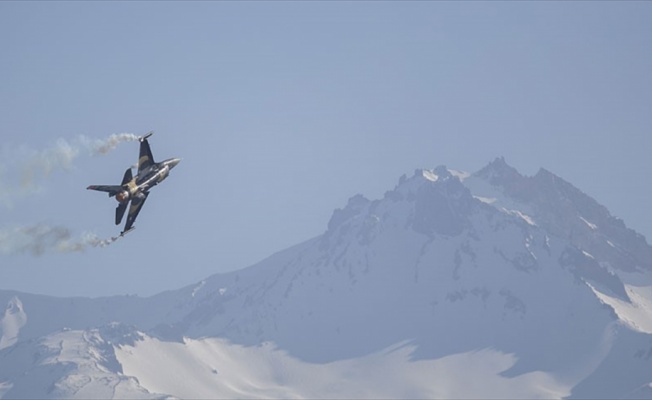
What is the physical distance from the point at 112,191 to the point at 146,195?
23.3ft

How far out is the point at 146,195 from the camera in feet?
656

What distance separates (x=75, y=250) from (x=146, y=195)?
16.1 meters

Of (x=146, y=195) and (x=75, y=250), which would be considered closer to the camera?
(x=75, y=250)

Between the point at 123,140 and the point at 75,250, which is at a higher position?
the point at 123,140

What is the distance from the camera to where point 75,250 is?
187m

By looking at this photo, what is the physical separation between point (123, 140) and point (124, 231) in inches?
444

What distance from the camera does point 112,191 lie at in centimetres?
19375

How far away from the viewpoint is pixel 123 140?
192 m

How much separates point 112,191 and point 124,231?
5589 millimetres

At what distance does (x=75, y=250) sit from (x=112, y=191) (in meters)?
10.5

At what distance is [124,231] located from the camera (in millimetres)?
191875
